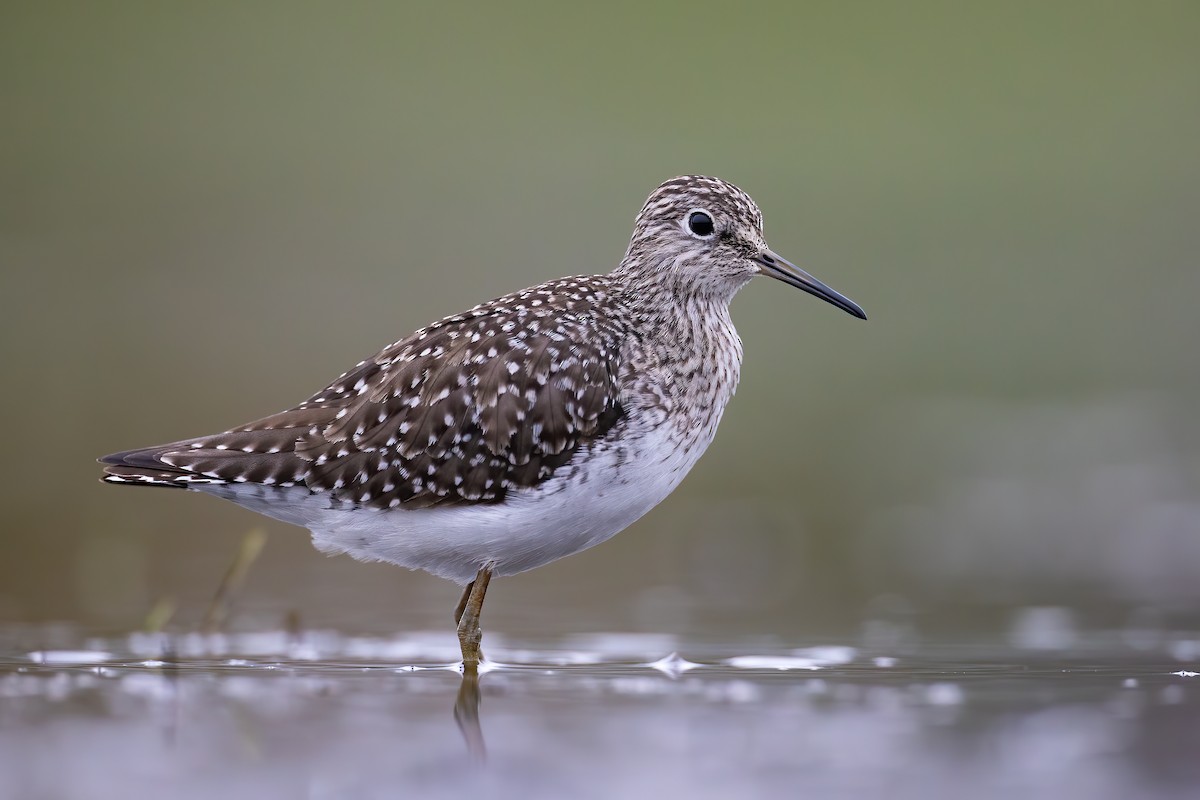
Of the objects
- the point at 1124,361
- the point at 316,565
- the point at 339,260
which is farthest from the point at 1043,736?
the point at 339,260

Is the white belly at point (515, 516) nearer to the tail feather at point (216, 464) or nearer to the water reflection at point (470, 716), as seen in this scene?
the tail feather at point (216, 464)

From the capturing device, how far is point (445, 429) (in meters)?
8.33

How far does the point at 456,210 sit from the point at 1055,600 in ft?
48.5

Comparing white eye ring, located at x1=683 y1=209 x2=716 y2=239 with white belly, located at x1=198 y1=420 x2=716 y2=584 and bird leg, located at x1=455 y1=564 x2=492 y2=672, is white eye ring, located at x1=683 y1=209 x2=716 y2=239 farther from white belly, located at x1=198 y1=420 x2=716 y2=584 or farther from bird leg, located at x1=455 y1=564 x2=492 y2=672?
bird leg, located at x1=455 y1=564 x2=492 y2=672

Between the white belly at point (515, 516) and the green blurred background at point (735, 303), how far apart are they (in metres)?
1.16

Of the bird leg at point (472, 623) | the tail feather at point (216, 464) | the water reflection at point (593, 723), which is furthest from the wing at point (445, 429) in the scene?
the water reflection at point (593, 723)

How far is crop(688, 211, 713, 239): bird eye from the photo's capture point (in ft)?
30.3

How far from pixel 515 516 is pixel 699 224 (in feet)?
7.73

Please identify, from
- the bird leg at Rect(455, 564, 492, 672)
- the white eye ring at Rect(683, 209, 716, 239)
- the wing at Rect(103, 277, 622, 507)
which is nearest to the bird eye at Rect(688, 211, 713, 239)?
the white eye ring at Rect(683, 209, 716, 239)

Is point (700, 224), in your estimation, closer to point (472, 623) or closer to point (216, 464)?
point (472, 623)

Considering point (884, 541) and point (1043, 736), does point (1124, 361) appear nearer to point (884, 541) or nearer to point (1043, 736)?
point (884, 541)

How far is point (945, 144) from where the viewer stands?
85.9 ft

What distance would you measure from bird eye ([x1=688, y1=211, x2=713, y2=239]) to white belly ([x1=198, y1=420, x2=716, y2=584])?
149 cm

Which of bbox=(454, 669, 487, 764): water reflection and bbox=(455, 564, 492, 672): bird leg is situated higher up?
bbox=(455, 564, 492, 672): bird leg
